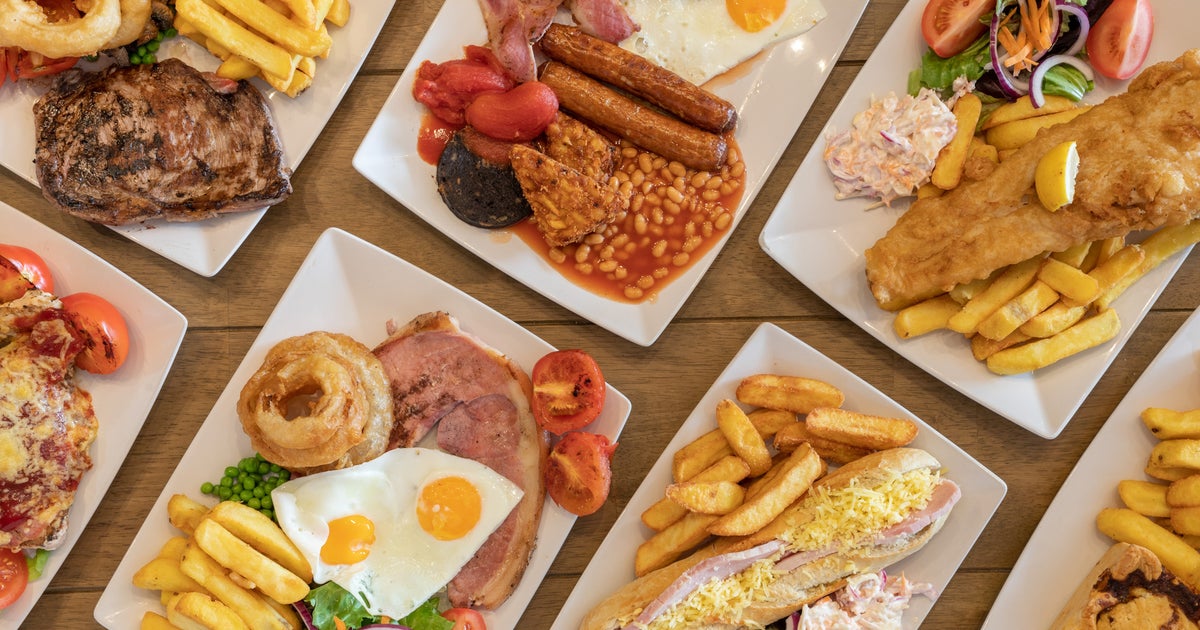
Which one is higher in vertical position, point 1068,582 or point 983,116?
point 983,116

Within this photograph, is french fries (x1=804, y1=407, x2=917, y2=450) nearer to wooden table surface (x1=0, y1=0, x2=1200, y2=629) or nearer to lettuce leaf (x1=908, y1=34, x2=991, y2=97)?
wooden table surface (x1=0, y1=0, x2=1200, y2=629)

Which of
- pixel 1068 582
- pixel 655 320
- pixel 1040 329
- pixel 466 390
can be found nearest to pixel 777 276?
pixel 655 320

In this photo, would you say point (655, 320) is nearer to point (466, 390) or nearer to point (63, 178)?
point (466, 390)

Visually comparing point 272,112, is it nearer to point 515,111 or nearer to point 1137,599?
point 515,111

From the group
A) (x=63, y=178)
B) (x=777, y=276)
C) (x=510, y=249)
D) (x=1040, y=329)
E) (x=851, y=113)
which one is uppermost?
(x=851, y=113)

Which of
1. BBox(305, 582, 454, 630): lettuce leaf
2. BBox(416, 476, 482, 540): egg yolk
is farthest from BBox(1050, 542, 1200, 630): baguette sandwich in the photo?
BBox(305, 582, 454, 630): lettuce leaf

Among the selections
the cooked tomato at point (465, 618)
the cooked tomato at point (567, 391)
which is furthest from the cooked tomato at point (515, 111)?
the cooked tomato at point (465, 618)

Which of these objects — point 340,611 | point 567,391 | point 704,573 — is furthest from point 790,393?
point 340,611
